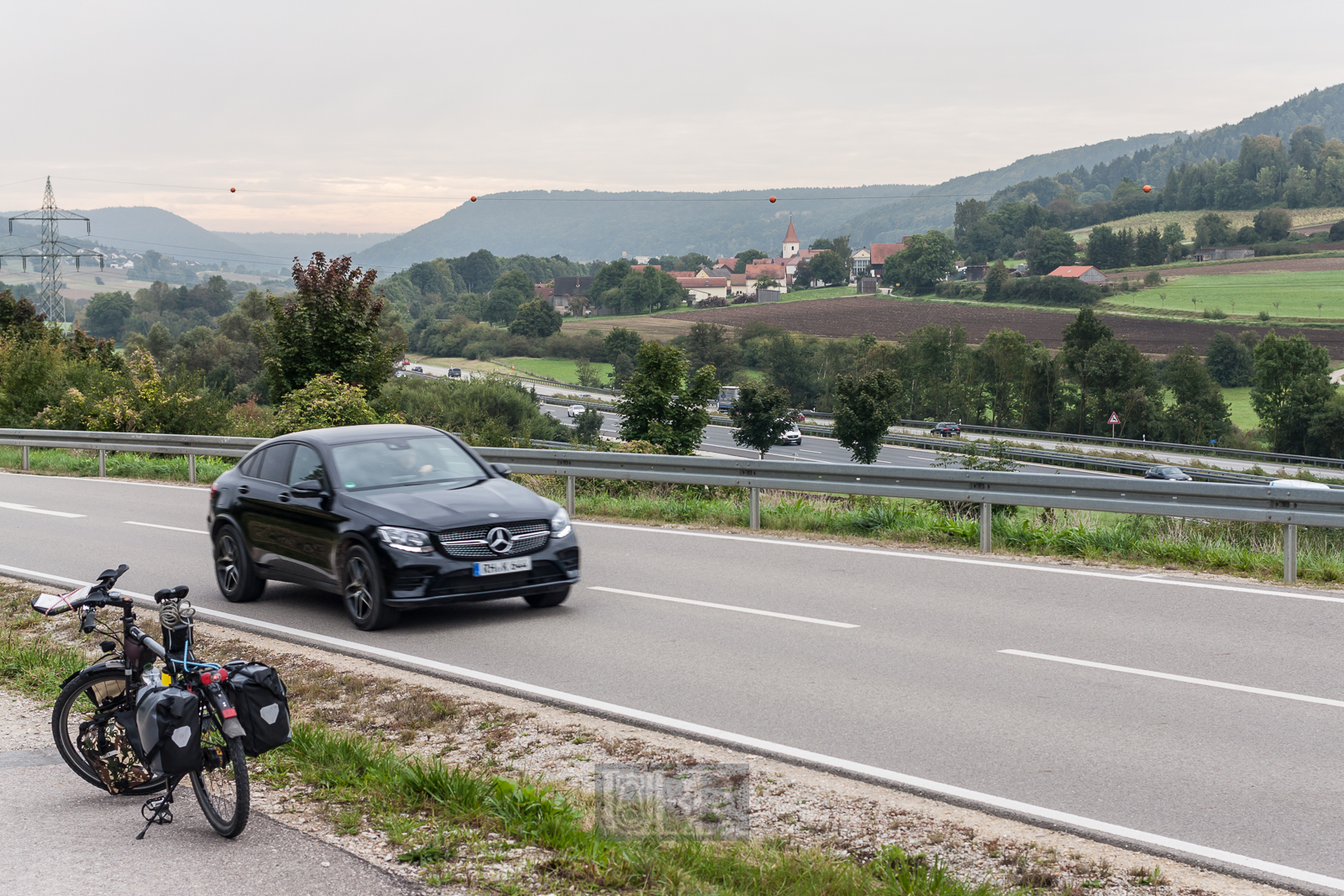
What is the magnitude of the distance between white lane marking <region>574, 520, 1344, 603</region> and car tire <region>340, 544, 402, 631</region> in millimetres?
5010

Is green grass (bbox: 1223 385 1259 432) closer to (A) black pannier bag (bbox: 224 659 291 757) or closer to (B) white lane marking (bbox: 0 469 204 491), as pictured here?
(B) white lane marking (bbox: 0 469 204 491)

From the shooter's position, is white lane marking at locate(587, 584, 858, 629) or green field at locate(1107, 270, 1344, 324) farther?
green field at locate(1107, 270, 1344, 324)

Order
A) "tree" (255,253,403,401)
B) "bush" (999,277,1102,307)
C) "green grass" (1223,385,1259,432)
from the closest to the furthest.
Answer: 1. "tree" (255,253,403,401)
2. "green grass" (1223,385,1259,432)
3. "bush" (999,277,1102,307)

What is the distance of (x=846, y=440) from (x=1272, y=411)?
43.6 m

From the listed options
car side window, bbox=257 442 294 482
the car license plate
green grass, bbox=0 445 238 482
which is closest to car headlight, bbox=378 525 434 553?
the car license plate

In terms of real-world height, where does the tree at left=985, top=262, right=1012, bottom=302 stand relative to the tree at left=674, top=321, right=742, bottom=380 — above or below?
above

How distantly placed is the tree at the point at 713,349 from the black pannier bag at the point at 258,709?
128 meters

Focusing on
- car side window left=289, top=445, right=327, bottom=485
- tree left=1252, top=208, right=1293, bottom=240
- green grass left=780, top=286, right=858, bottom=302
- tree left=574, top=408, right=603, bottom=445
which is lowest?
tree left=574, top=408, right=603, bottom=445

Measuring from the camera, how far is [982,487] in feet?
40.8

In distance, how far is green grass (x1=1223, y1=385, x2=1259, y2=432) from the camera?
4220 inches

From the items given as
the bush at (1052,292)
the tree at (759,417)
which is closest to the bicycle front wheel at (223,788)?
the tree at (759,417)

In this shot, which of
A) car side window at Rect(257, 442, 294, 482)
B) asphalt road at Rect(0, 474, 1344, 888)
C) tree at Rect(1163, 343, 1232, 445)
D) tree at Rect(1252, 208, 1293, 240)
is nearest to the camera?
asphalt road at Rect(0, 474, 1344, 888)

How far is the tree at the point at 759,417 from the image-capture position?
8106 cm

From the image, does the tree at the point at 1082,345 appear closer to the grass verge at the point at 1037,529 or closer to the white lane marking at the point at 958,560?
the grass verge at the point at 1037,529
